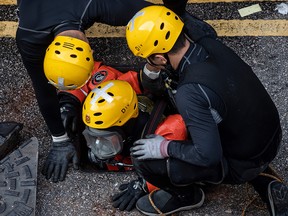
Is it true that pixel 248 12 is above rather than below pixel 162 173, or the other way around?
above

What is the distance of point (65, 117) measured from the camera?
524 centimetres

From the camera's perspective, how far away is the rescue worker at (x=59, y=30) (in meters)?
4.32

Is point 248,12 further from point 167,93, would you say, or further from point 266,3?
point 167,93

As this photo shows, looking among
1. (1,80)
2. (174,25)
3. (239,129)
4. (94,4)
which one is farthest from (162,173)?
(1,80)

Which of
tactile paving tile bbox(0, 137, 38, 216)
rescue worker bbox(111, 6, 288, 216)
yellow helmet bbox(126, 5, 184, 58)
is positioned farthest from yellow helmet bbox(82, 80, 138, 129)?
tactile paving tile bbox(0, 137, 38, 216)

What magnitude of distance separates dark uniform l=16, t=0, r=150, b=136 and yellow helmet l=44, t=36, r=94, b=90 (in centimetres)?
16

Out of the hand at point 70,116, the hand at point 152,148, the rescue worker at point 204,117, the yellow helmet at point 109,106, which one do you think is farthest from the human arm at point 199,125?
the hand at point 70,116

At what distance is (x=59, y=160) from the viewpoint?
4.95 m

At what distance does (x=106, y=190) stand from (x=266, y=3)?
240 cm

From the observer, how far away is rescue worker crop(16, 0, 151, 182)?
432cm

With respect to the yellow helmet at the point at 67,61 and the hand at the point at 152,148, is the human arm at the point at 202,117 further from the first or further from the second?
the yellow helmet at the point at 67,61

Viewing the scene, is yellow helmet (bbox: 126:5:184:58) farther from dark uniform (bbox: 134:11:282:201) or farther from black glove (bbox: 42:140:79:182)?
black glove (bbox: 42:140:79:182)

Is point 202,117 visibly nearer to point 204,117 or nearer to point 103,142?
point 204,117

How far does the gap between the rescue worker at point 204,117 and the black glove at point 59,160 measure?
81 centimetres
